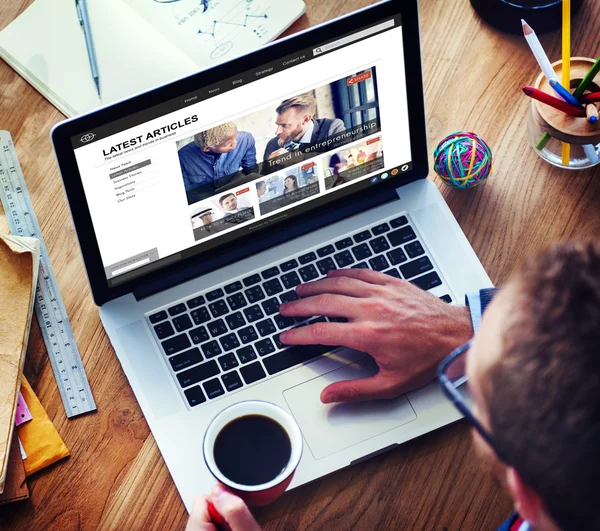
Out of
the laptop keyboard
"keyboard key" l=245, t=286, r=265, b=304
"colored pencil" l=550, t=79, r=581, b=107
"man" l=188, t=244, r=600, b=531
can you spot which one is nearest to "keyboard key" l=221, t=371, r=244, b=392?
the laptop keyboard

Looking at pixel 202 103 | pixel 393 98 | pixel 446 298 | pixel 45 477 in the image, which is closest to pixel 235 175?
pixel 202 103

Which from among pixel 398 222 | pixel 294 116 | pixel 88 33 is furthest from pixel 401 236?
pixel 88 33

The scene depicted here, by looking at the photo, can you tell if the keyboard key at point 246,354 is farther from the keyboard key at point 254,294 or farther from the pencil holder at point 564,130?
the pencil holder at point 564,130

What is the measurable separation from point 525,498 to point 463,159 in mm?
529

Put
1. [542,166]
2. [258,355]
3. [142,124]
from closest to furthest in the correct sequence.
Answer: [142,124]
[258,355]
[542,166]

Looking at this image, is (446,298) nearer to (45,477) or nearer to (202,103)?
(202,103)

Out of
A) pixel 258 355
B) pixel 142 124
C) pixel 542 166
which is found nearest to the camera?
pixel 142 124

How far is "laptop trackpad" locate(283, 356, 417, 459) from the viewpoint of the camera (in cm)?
95

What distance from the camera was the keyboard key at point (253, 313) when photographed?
1.01 meters

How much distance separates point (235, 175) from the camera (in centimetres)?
96

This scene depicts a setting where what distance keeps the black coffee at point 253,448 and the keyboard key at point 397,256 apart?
297 millimetres

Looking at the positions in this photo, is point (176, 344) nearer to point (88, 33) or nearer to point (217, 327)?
point (217, 327)

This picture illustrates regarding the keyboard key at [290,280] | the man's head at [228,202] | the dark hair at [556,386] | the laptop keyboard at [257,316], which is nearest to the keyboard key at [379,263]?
the laptop keyboard at [257,316]

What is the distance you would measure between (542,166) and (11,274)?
76 cm
